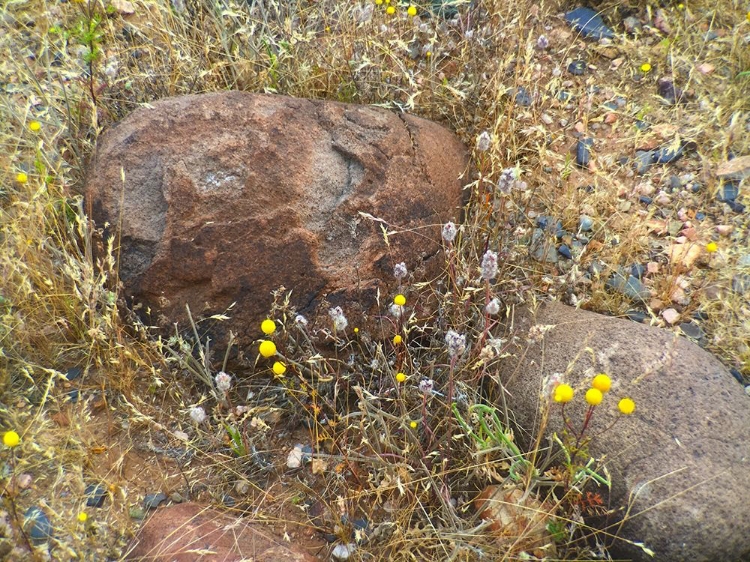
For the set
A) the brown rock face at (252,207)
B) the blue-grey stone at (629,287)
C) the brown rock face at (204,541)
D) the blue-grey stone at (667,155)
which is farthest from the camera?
the blue-grey stone at (667,155)

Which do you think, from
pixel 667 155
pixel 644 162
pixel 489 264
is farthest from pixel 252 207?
pixel 667 155

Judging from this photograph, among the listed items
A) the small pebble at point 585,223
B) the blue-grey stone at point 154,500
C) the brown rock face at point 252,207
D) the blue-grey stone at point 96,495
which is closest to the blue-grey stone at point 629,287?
the small pebble at point 585,223

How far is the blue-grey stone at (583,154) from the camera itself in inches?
132

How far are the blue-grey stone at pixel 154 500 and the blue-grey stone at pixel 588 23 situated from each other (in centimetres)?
343

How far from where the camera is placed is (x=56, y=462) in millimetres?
2385

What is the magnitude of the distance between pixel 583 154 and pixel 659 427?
166cm

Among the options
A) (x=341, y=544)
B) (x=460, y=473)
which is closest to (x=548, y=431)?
(x=460, y=473)

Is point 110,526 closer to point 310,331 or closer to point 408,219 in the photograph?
point 310,331

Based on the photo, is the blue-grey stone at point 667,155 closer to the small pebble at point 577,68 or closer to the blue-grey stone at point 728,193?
the blue-grey stone at point 728,193

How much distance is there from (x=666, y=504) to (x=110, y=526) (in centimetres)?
188

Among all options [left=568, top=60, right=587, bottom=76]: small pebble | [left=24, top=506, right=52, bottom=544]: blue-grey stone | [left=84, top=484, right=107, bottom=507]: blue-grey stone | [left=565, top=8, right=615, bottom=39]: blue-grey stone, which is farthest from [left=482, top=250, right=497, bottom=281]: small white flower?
[left=565, top=8, right=615, bottom=39]: blue-grey stone

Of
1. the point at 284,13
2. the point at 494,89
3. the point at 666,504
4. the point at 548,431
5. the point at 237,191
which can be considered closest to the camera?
the point at 666,504

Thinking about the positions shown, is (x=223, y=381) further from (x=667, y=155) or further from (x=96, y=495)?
(x=667, y=155)

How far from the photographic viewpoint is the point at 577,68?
3734 mm
